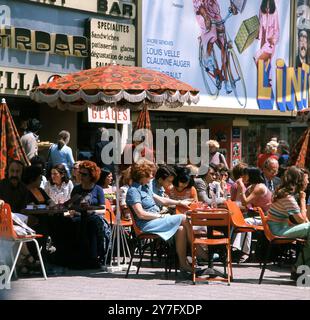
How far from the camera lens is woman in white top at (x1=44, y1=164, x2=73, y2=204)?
1239 cm

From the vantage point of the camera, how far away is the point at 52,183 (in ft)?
41.1

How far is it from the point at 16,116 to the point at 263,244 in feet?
29.8

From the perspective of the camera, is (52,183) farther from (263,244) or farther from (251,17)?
(251,17)

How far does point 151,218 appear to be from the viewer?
34.2 feet

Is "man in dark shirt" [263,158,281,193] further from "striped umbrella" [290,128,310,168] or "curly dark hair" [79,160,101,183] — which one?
"curly dark hair" [79,160,101,183]

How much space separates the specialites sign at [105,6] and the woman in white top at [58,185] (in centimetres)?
720

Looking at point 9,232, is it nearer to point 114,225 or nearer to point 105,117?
point 114,225

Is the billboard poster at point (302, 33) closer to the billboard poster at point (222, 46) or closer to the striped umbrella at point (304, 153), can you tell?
the billboard poster at point (222, 46)

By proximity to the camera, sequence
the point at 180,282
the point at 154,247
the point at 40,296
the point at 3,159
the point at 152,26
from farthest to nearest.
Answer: the point at 152,26 → the point at 3,159 → the point at 154,247 → the point at 180,282 → the point at 40,296

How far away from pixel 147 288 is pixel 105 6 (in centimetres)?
1205

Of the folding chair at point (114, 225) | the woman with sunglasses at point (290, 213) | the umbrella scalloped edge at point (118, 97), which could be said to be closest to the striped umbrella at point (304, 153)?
the umbrella scalloped edge at point (118, 97)

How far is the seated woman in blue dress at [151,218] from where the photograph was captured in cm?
1039

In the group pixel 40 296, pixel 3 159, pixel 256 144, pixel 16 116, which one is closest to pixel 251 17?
pixel 256 144

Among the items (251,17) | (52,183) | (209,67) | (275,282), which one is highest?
(251,17)
